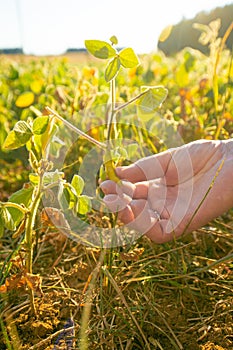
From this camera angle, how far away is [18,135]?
0.87 m

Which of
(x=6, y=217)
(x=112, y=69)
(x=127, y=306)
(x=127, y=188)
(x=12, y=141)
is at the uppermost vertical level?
(x=112, y=69)

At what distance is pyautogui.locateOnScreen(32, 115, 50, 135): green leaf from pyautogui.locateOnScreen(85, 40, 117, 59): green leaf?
0.57 feet

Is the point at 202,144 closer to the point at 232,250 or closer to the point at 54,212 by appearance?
the point at 232,250

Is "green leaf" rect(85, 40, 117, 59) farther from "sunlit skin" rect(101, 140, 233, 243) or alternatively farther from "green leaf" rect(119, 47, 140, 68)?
"sunlit skin" rect(101, 140, 233, 243)

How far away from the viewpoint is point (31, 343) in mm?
958

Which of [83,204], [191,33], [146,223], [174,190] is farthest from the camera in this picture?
[191,33]

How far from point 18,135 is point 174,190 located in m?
0.63

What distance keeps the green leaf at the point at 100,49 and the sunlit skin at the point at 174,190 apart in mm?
374

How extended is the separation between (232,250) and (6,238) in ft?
2.39

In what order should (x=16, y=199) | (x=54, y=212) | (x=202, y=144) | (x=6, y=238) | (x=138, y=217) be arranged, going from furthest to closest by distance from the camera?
Answer: (x=6, y=238) < (x=202, y=144) < (x=138, y=217) < (x=54, y=212) < (x=16, y=199)

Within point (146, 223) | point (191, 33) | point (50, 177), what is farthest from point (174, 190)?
point (191, 33)

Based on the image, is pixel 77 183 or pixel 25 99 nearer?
pixel 77 183

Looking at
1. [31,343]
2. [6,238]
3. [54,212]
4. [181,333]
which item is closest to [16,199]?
[54,212]

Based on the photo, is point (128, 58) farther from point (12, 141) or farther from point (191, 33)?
point (191, 33)
